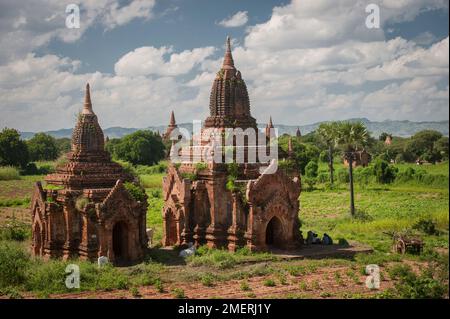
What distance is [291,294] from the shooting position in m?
17.9

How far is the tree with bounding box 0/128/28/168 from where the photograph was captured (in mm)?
69812

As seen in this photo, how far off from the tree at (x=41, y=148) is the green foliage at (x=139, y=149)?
444 inches

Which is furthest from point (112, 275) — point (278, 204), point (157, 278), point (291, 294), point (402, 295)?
point (402, 295)

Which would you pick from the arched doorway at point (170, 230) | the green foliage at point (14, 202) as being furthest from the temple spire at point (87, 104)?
the green foliage at point (14, 202)

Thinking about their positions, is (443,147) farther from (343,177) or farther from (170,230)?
(343,177)

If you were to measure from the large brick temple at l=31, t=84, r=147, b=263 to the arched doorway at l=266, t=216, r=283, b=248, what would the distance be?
6.06 meters

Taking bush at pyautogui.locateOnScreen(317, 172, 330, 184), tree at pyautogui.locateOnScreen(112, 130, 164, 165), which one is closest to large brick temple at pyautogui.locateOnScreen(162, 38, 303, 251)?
bush at pyautogui.locateOnScreen(317, 172, 330, 184)

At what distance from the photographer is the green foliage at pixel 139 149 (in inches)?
3634

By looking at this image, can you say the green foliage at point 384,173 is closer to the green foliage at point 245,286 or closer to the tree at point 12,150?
the green foliage at point 245,286

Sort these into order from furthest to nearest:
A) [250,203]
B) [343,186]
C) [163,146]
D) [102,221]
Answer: [163,146] → [343,186] → [250,203] → [102,221]

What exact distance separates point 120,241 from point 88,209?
2.66 m
